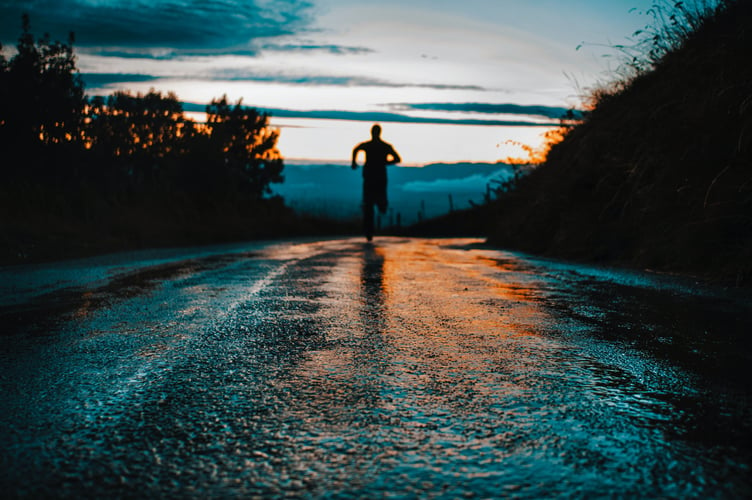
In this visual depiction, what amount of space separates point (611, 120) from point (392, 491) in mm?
12719

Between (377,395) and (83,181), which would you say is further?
(83,181)

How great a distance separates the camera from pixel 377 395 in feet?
11.2

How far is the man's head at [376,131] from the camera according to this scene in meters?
16.5

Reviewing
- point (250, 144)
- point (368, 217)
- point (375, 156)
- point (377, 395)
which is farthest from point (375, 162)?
point (250, 144)

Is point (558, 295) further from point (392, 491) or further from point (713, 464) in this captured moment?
point (392, 491)

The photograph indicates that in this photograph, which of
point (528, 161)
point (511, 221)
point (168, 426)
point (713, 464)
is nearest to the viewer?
point (713, 464)

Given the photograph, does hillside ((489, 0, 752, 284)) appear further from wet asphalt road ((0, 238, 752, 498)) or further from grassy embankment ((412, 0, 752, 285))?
wet asphalt road ((0, 238, 752, 498))

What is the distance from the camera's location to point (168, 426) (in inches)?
117

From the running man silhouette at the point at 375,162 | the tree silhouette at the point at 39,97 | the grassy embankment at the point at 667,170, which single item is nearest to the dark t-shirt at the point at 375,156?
the running man silhouette at the point at 375,162

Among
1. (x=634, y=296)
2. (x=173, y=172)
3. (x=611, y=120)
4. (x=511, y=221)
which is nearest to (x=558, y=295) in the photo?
(x=634, y=296)

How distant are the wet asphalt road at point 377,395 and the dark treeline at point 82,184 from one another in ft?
27.2

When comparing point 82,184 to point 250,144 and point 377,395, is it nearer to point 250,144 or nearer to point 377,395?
point 377,395

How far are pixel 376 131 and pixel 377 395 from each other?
531 inches

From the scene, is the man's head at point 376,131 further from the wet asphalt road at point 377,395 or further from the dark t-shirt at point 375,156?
the wet asphalt road at point 377,395
